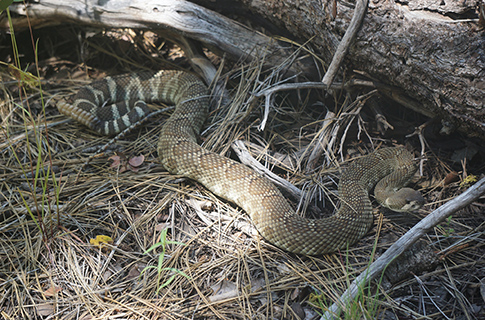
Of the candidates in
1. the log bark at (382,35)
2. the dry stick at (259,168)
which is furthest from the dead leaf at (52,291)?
the log bark at (382,35)

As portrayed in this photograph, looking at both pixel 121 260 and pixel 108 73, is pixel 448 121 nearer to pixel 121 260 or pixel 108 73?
pixel 121 260

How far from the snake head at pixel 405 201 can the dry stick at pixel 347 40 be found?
1.46 metres

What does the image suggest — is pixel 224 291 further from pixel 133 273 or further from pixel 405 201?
pixel 405 201

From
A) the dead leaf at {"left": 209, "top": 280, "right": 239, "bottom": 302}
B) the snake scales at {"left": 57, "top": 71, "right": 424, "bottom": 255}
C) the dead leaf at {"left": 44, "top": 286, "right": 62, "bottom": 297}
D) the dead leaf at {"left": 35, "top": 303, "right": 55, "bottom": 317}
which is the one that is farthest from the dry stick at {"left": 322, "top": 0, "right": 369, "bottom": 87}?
the dead leaf at {"left": 35, "top": 303, "right": 55, "bottom": 317}

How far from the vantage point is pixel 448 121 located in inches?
144

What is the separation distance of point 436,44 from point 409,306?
7.45 feet

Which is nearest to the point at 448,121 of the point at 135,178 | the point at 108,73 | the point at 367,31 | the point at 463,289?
the point at 367,31

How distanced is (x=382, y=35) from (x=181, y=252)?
2.86m

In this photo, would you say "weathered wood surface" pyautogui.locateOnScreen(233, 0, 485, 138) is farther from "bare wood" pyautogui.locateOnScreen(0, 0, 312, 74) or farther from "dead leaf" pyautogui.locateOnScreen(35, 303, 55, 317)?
"dead leaf" pyautogui.locateOnScreen(35, 303, 55, 317)

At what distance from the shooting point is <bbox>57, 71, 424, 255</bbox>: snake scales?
354 centimetres

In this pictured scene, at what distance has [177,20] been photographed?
16.5 feet

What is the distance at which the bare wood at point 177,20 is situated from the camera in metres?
5.01

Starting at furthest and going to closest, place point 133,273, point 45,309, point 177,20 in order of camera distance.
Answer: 1. point 177,20
2. point 133,273
3. point 45,309

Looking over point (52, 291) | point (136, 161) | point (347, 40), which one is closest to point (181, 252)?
point (52, 291)
